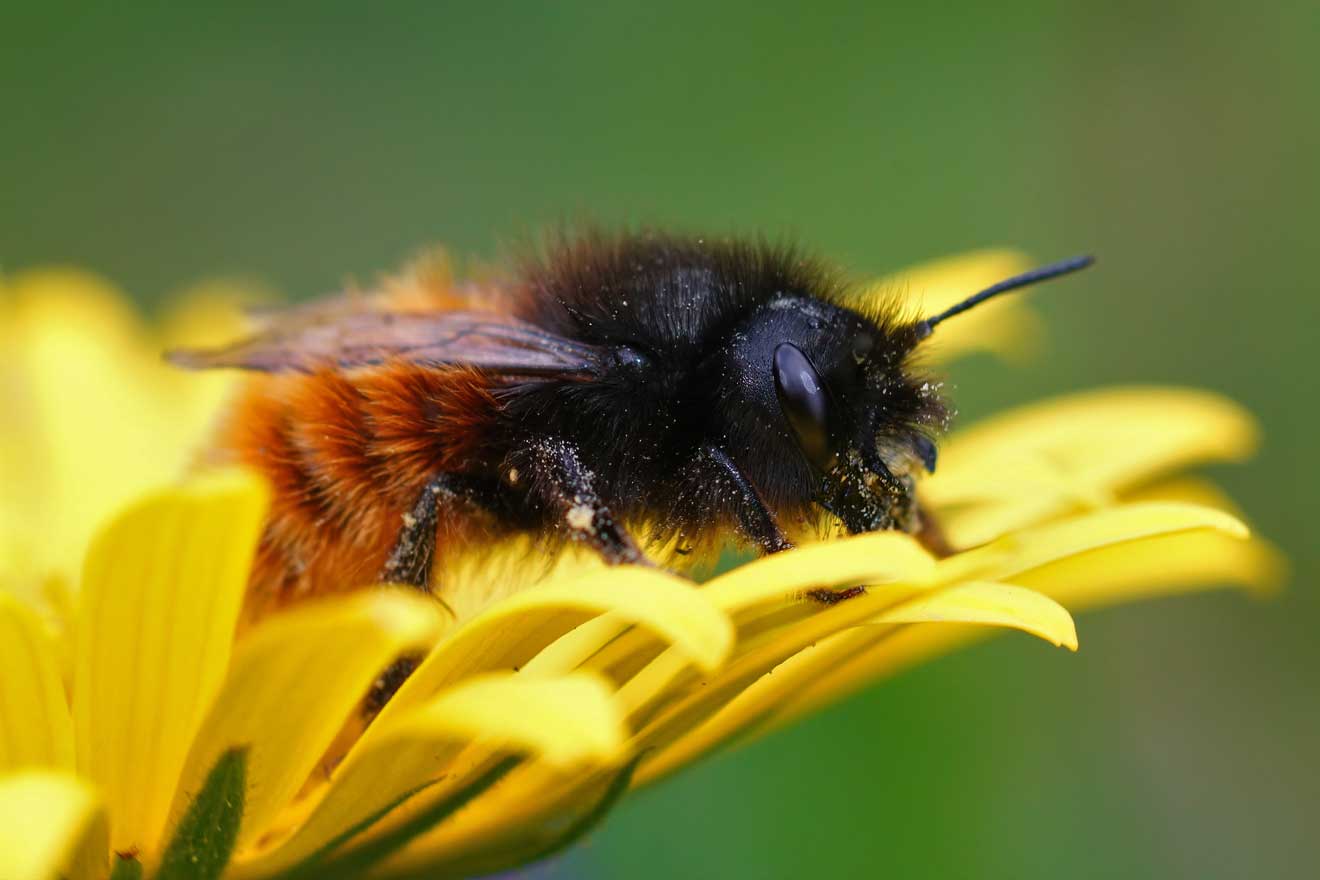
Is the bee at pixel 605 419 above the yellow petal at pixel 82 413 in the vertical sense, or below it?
above

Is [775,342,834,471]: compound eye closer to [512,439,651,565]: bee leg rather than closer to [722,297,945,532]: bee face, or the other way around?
[722,297,945,532]: bee face

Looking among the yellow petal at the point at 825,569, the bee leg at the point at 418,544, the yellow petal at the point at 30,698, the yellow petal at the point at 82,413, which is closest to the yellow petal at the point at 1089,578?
the yellow petal at the point at 825,569

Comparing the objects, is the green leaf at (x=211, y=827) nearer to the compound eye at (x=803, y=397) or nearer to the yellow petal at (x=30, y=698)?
the yellow petal at (x=30, y=698)

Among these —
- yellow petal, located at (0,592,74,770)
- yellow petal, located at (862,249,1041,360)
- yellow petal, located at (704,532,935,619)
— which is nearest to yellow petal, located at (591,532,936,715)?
yellow petal, located at (704,532,935,619)

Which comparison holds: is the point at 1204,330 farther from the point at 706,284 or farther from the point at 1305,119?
the point at 706,284

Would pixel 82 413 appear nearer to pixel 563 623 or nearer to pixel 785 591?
pixel 563 623

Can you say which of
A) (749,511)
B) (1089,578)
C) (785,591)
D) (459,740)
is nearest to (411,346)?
(749,511)

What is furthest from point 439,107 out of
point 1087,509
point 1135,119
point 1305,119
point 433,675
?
point 433,675
